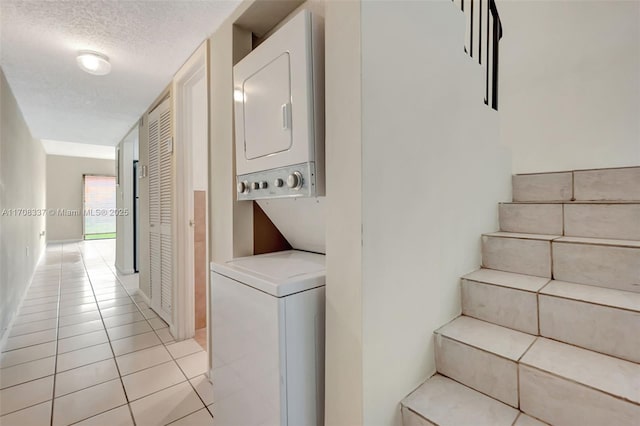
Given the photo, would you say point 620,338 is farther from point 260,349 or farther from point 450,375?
point 260,349

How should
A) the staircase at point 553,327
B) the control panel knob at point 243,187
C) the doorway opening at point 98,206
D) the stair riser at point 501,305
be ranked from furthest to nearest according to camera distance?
the doorway opening at point 98,206, the control panel knob at point 243,187, the stair riser at point 501,305, the staircase at point 553,327

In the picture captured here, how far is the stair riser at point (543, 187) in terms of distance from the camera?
1672 mm

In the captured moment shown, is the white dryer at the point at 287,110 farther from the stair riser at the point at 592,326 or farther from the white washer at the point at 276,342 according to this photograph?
the stair riser at the point at 592,326

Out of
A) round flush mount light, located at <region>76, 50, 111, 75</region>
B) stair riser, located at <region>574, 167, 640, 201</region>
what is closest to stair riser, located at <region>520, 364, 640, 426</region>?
stair riser, located at <region>574, 167, 640, 201</region>

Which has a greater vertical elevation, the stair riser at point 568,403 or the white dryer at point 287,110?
the white dryer at point 287,110

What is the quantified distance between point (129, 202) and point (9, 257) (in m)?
2.08


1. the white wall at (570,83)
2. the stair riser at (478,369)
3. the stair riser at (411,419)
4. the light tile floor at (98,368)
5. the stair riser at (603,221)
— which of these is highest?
the white wall at (570,83)

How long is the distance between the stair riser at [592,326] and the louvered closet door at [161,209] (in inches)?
106

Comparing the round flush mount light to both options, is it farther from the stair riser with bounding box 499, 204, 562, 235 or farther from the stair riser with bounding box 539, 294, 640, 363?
the stair riser with bounding box 539, 294, 640, 363

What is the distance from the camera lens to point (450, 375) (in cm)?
116

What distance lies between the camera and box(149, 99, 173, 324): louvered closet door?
8.84ft

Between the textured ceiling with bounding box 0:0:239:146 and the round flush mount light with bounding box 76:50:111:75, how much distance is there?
0.17 feet

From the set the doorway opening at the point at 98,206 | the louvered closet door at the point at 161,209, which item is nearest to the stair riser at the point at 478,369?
the louvered closet door at the point at 161,209

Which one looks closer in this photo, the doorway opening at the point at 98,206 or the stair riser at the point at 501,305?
the stair riser at the point at 501,305
